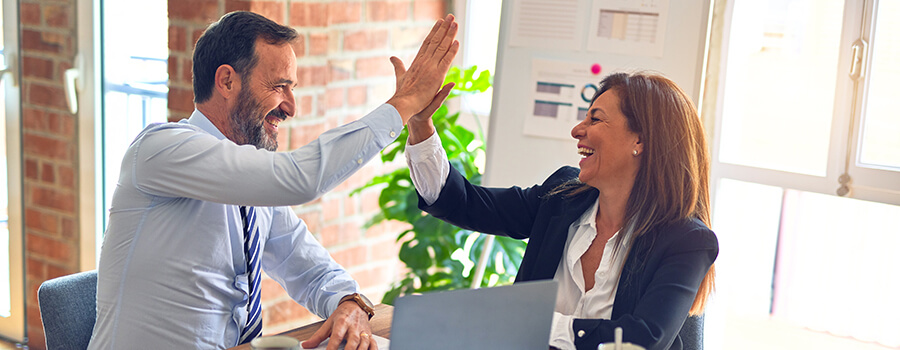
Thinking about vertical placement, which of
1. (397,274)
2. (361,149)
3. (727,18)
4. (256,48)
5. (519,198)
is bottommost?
(397,274)

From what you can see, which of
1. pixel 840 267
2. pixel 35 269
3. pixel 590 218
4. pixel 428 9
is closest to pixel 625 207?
pixel 590 218

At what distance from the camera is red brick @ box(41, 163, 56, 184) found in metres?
3.19

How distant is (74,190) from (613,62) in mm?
2010

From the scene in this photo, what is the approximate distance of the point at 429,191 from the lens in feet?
6.20

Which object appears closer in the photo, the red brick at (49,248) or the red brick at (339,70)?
the red brick at (339,70)

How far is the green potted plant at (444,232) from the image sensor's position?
113 inches

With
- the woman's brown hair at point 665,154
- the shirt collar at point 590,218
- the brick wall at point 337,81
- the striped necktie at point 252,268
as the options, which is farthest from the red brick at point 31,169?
the woman's brown hair at point 665,154

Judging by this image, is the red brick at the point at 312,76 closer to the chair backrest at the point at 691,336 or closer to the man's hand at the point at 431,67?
the man's hand at the point at 431,67

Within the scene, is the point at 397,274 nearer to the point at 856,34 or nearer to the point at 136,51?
the point at 136,51

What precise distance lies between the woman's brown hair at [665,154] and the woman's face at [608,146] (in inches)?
0.8

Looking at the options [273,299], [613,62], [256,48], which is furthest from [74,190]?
[613,62]

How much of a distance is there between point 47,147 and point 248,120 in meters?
1.77

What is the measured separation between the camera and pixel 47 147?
125 inches

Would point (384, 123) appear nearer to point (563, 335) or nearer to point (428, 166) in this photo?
point (428, 166)
